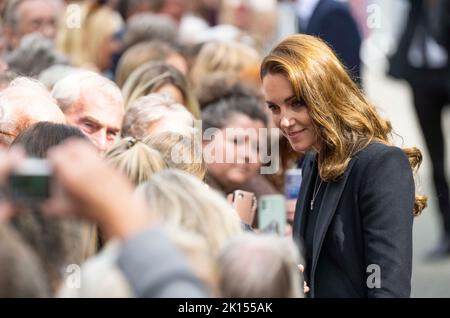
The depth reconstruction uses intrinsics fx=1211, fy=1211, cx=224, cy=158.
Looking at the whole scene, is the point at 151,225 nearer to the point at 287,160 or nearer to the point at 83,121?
the point at 83,121

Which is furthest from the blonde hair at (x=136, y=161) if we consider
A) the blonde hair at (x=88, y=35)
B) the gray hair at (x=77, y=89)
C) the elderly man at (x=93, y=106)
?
the blonde hair at (x=88, y=35)

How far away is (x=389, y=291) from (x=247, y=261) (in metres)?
1.17

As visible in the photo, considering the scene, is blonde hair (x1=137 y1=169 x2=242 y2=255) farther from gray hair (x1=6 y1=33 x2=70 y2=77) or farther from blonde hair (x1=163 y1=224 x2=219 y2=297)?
gray hair (x1=6 y1=33 x2=70 y2=77)

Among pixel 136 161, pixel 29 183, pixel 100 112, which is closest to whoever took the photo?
pixel 29 183

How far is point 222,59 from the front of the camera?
8070mm

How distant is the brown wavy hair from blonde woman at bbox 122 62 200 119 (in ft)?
6.91

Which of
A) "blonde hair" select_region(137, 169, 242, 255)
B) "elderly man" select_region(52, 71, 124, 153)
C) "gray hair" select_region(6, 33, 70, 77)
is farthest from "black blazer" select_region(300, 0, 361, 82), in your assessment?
"blonde hair" select_region(137, 169, 242, 255)

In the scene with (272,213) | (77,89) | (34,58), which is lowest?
(272,213)

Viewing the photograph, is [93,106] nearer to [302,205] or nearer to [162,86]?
[162,86]

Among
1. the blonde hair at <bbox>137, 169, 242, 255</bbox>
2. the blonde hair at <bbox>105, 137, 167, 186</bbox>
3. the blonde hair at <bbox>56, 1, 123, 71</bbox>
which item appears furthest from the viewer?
the blonde hair at <bbox>56, 1, 123, 71</bbox>

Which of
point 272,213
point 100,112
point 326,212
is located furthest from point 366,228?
Answer: point 100,112

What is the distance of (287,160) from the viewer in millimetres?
5887

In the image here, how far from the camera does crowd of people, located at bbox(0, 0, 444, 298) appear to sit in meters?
2.15

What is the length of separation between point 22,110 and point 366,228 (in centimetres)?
139
